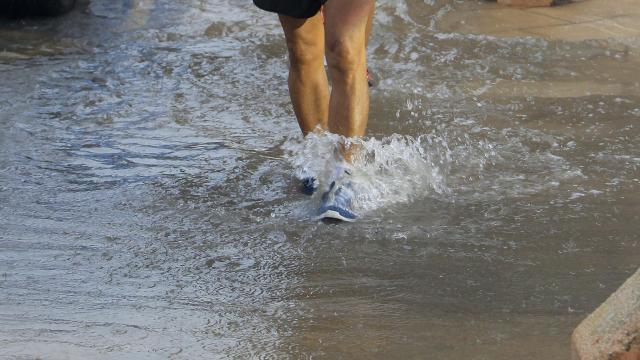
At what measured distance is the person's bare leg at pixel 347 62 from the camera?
379 cm

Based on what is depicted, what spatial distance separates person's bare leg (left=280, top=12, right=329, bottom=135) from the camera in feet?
13.3

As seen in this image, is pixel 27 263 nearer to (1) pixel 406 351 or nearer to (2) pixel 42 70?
(1) pixel 406 351

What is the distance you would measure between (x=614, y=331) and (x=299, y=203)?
2.20m

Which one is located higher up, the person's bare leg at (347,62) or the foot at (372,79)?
the person's bare leg at (347,62)

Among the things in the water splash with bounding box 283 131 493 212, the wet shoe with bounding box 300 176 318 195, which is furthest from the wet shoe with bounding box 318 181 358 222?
the wet shoe with bounding box 300 176 318 195

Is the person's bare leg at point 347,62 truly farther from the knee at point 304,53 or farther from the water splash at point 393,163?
the knee at point 304,53

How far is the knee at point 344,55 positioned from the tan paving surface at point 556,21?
2557mm

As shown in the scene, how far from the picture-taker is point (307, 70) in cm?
416

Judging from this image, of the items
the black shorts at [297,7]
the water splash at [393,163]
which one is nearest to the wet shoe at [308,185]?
the water splash at [393,163]

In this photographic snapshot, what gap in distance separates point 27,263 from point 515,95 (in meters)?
2.73

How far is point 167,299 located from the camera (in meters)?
3.28

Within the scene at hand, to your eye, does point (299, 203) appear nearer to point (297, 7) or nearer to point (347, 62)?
point (347, 62)

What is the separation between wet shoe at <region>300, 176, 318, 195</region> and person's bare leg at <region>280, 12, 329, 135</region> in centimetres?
22

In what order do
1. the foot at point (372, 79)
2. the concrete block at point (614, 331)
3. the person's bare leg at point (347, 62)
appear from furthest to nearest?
the foot at point (372, 79)
the person's bare leg at point (347, 62)
the concrete block at point (614, 331)
